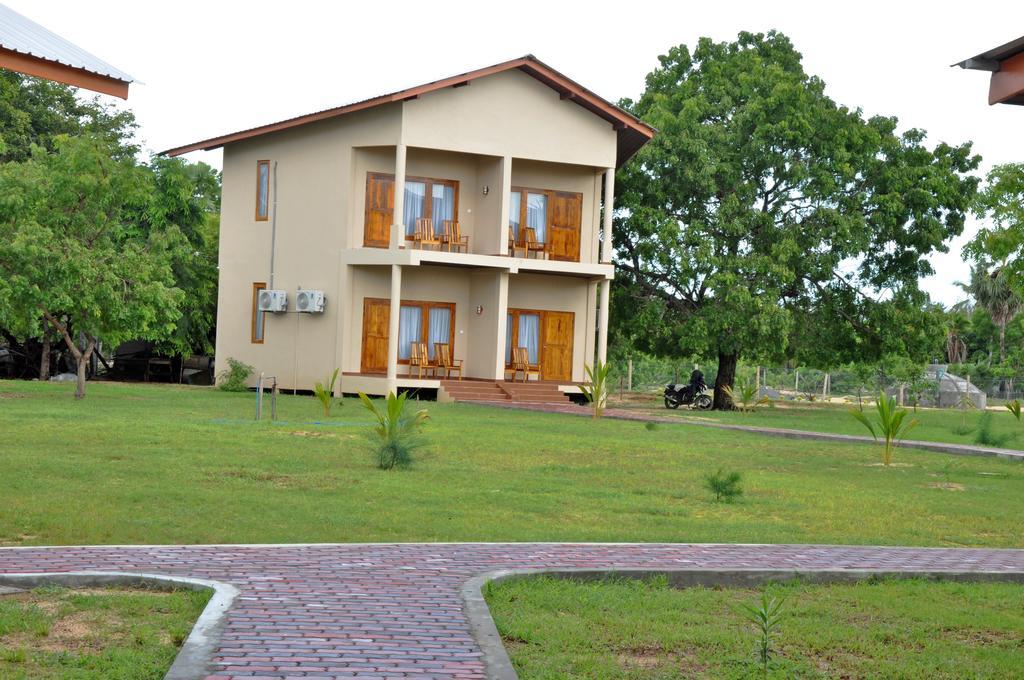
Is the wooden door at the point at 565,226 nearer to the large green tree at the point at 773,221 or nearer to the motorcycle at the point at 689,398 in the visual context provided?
the large green tree at the point at 773,221

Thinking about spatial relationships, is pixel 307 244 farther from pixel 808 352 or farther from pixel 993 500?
pixel 993 500

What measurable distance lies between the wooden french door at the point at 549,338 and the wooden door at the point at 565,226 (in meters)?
1.70

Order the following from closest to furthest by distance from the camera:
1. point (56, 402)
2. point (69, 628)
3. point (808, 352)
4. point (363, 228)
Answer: point (69, 628), point (56, 402), point (363, 228), point (808, 352)

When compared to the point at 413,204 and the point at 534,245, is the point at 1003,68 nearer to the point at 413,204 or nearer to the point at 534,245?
the point at 413,204

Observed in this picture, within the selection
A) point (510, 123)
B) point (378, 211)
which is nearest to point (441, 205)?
point (378, 211)

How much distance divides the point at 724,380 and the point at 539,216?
774 cm

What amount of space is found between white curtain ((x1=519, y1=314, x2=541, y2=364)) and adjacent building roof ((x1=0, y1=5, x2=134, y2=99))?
88.0ft

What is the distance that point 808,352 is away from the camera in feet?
120

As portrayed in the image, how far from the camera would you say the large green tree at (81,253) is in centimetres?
2527

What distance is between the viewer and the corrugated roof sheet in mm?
7875

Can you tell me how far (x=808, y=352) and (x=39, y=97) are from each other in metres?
27.2

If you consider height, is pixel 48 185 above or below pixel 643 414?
above

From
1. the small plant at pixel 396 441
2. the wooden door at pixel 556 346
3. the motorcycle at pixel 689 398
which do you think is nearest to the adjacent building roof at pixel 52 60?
the small plant at pixel 396 441

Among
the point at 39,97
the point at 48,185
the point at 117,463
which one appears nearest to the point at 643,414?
the point at 48,185
